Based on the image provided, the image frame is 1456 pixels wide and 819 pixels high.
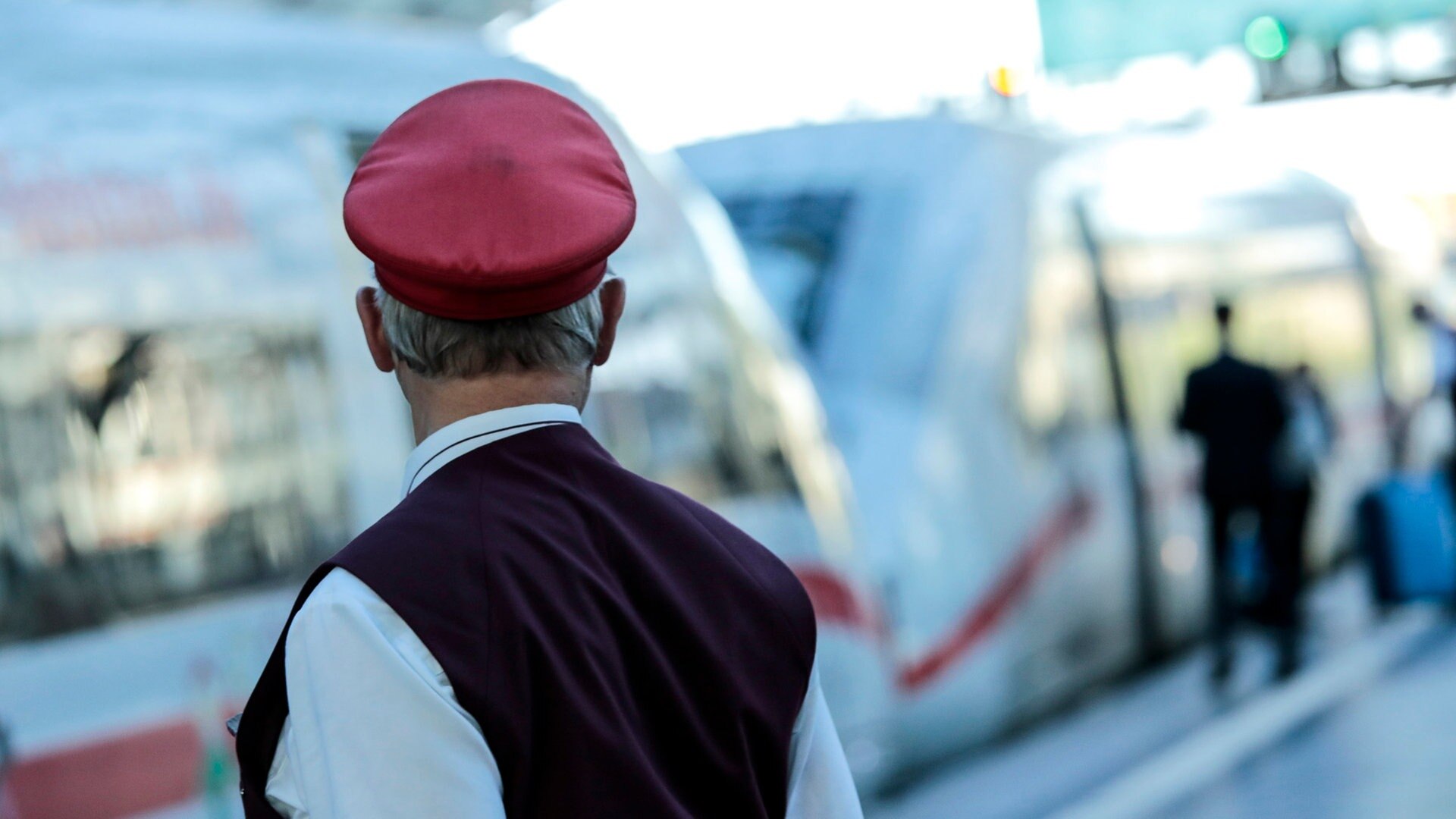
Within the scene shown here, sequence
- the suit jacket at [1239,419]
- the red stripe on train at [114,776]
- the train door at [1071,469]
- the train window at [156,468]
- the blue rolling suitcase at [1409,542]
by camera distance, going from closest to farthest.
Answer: the red stripe on train at [114,776] < the train window at [156,468] < the train door at [1071,469] < the suit jacket at [1239,419] < the blue rolling suitcase at [1409,542]

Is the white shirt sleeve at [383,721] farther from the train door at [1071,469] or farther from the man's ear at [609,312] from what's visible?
the train door at [1071,469]

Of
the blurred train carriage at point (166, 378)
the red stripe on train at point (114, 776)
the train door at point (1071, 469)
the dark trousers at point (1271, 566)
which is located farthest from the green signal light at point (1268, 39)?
the red stripe on train at point (114, 776)

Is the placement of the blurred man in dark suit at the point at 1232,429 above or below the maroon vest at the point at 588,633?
below

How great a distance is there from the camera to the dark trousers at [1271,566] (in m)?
7.65

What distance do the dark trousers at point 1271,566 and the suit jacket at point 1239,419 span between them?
0.29 feet

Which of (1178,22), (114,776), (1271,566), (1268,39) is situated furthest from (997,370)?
(1178,22)

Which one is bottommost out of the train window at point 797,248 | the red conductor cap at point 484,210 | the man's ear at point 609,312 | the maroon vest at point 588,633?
the train window at point 797,248

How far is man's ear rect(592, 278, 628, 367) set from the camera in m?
1.45

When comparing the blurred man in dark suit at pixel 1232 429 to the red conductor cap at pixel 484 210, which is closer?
the red conductor cap at pixel 484 210

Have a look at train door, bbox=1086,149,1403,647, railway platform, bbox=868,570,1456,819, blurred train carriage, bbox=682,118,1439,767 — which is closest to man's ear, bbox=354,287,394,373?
blurred train carriage, bbox=682,118,1439,767

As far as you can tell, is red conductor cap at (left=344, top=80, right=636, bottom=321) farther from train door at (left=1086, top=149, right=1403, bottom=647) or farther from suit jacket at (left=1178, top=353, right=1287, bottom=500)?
train door at (left=1086, top=149, right=1403, bottom=647)

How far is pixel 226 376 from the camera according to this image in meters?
3.40

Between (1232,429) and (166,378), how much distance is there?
5494mm

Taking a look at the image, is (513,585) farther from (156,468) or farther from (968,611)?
(968,611)
